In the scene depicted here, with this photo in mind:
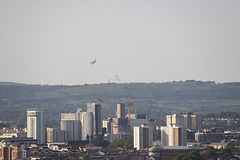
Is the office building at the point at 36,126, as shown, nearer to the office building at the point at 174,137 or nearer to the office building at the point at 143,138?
the office building at the point at 143,138

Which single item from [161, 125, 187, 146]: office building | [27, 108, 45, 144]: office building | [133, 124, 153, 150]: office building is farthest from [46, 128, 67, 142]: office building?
[161, 125, 187, 146]: office building

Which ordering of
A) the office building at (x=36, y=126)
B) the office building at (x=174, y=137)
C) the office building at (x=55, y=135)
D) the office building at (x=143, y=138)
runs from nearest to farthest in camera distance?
the office building at (x=143, y=138), the office building at (x=174, y=137), the office building at (x=36, y=126), the office building at (x=55, y=135)

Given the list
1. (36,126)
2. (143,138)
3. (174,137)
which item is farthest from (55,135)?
(174,137)

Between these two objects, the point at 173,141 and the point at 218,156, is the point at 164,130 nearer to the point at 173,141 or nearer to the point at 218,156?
the point at 173,141

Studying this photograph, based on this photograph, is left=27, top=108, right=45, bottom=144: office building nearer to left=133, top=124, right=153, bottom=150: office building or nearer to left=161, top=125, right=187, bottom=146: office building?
left=133, top=124, right=153, bottom=150: office building

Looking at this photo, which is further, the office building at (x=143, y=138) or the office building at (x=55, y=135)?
the office building at (x=55, y=135)

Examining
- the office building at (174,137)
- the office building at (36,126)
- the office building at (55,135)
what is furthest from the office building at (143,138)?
the office building at (55,135)

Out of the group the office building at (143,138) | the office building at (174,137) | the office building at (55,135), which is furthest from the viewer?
the office building at (55,135)

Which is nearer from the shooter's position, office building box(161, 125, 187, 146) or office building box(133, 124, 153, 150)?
office building box(133, 124, 153, 150)

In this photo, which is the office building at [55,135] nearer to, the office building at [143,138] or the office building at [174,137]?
the office building at [143,138]
